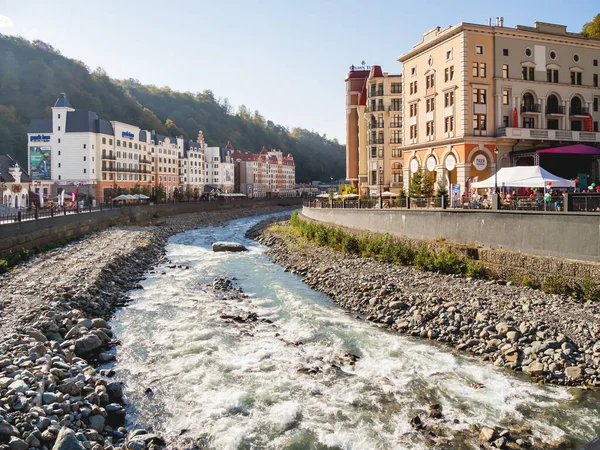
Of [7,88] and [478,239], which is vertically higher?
[7,88]

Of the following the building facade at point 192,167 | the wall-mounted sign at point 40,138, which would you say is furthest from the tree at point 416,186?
the building facade at point 192,167

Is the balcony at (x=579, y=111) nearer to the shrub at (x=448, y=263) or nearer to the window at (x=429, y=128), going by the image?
the window at (x=429, y=128)

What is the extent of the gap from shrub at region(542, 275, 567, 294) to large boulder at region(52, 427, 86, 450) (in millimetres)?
16938

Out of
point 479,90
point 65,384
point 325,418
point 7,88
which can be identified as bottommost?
point 325,418

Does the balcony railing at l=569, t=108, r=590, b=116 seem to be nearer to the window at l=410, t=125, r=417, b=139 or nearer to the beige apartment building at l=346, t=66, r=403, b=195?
the window at l=410, t=125, r=417, b=139

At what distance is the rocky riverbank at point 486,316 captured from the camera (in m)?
14.0

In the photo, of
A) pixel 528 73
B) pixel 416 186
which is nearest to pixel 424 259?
pixel 416 186

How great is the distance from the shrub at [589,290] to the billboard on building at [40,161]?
81099 millimetres

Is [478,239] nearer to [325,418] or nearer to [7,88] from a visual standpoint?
[325,418]

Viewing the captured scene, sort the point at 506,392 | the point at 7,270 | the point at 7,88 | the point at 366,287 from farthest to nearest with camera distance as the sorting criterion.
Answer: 1. the point at 7,88
2. the point at 7,270
3. the point at 366,287
4. the point at 506,392

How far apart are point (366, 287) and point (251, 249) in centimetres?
2069

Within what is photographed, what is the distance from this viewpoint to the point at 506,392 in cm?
1284

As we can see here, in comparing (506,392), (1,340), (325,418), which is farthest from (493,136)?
(1,340)

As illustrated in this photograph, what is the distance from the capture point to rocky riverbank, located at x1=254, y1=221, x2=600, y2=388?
14.0 m
